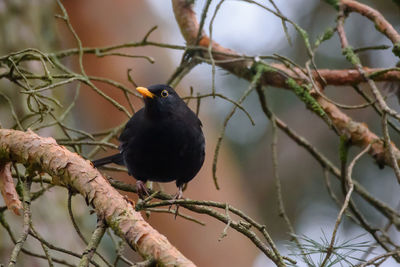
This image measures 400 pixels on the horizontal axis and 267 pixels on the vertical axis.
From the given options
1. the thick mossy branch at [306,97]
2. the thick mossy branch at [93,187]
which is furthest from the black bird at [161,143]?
the thick mossy branch at [93,187]

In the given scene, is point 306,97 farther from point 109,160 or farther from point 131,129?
point 109,160

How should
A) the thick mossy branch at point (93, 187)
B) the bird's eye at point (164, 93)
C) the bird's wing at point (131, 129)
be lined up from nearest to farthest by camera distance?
the thick mossy branch at point (93, 187)
the bird's wing at point (131, 129)
the bird's eye at point (164, 93)

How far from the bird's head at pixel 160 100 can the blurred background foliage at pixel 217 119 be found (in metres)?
1.15

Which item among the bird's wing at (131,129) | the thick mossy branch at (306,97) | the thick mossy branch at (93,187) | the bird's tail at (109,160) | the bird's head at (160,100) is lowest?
the thick mossy branch at (93,187)

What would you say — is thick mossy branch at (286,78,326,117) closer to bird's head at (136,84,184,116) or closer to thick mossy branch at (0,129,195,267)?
bird's head at (136,84,184,116)

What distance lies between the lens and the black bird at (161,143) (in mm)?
3359

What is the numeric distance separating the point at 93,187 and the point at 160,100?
1605mm

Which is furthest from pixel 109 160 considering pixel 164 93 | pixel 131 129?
pixel 164 93

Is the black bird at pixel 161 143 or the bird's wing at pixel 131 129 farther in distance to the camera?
the bird's wing at pixel 131 129

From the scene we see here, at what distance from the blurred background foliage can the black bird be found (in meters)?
1.14

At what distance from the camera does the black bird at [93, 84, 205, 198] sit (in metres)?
3.36

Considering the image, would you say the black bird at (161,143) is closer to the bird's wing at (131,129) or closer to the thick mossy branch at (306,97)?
the bird's wing at (131,129)

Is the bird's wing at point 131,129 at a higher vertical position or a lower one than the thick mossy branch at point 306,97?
lower

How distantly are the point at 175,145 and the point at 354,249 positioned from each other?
153cm
